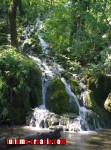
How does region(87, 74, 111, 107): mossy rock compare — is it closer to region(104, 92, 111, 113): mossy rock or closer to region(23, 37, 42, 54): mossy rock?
region(104, 92, 111, 113): mossy rock

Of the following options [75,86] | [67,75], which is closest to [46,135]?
[75,86]

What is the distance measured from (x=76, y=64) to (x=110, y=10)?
503 cm

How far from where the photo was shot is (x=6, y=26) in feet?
88.7

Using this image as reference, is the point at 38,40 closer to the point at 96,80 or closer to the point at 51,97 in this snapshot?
the point at 96,80

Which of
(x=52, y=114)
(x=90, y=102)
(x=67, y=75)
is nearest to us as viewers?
(x=52, y=114)

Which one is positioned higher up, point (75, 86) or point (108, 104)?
point (75, 86)

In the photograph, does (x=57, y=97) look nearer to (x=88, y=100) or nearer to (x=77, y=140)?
(x=88, y=100)

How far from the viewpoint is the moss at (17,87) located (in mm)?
15922

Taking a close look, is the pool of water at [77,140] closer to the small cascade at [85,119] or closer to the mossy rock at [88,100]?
the small cascade at [85,119]

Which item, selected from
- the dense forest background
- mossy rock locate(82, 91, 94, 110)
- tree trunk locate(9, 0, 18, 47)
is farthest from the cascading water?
tree trunk locate(9, 0, 18, 47)

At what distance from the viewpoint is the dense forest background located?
16500mm

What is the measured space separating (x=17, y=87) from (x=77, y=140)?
16.4 feet

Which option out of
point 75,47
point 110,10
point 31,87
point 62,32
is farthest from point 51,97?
point 110,10

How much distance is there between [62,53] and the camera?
24781mm
